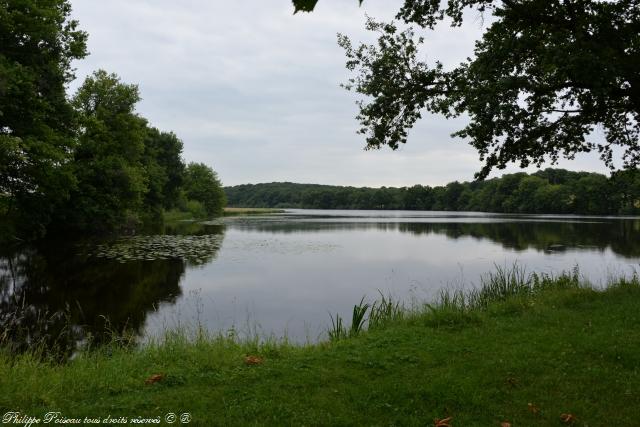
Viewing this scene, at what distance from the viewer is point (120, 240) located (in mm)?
32219

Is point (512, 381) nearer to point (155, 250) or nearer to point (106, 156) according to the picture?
point (155, 250)

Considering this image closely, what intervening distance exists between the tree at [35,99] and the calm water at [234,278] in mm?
3646

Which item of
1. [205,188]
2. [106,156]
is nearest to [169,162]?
[205,188]

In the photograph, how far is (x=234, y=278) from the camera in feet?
63.0

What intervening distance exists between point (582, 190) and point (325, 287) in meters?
102

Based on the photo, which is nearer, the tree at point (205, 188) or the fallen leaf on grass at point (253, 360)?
the fallen leaf on grass at point (253, 360)

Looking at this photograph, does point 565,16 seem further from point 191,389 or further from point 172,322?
point 172,322

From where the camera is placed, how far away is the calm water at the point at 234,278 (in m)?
12.7

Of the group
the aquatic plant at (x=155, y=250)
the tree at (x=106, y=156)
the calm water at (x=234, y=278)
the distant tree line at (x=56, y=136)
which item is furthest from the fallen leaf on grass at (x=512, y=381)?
the tree at (x=106, y=156)

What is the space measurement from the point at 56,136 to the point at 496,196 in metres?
123

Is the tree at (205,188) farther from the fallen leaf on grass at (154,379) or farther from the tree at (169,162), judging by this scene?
the fallen leaf on grass at (154,379)

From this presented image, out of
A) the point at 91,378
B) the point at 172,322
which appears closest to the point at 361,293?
the point at 172,322

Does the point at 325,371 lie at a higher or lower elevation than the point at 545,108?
lower

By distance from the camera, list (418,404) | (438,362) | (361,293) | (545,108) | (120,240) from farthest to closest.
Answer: (120,240) → (361,293) → (545,108) → (438,362) → (418,404)
